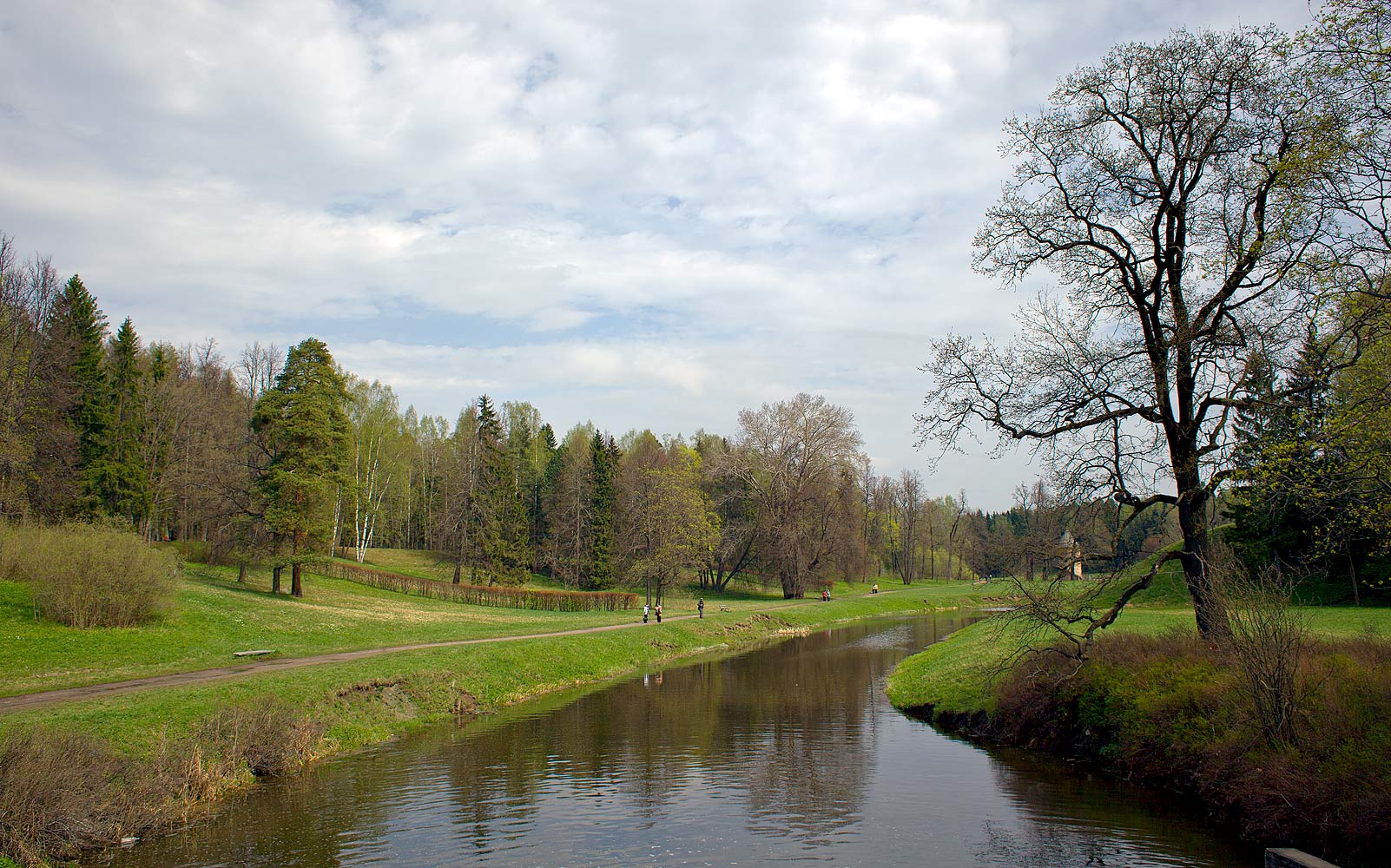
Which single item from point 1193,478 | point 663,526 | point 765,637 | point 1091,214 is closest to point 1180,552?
point 1193,478

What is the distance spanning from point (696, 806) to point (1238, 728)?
8.56 m

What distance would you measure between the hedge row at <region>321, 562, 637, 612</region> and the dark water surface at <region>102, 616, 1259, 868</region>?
33314 mm

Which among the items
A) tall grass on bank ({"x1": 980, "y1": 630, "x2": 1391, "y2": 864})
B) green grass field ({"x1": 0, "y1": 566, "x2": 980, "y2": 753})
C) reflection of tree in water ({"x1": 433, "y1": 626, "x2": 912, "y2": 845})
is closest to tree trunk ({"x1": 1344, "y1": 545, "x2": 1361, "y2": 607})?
reflection of tree in water ({"x1": 433, "y1": 626, "x2": 912, "y2": 845})

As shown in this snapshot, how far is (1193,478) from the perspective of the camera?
600 inches

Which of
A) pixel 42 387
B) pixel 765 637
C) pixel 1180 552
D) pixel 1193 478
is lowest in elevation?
pixel 765 637

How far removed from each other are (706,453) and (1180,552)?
7299cm

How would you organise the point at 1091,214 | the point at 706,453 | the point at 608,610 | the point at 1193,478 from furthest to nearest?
the point at 706,453
the point at 608,610
the point at 1091,214
the point at 1193,478

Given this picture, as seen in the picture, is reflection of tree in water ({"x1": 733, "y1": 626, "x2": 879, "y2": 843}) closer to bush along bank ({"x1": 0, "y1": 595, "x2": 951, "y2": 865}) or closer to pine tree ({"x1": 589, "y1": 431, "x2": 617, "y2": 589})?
bush along bank ({"x1": 0, "y1": 595, "x2": 951, "y2": 865})

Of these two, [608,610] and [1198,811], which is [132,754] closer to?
[1198,811]

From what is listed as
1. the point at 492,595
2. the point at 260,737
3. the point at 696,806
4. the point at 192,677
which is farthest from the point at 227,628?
the point at 492,595

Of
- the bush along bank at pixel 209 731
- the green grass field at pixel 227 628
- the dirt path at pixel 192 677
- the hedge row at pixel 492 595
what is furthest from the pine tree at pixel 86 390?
the bush along bank at pixel 209 731

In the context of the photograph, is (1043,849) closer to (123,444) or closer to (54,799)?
(54,799)

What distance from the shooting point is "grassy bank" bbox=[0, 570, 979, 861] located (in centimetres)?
1094

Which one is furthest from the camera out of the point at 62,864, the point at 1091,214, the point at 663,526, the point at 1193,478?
the point at 663,526
